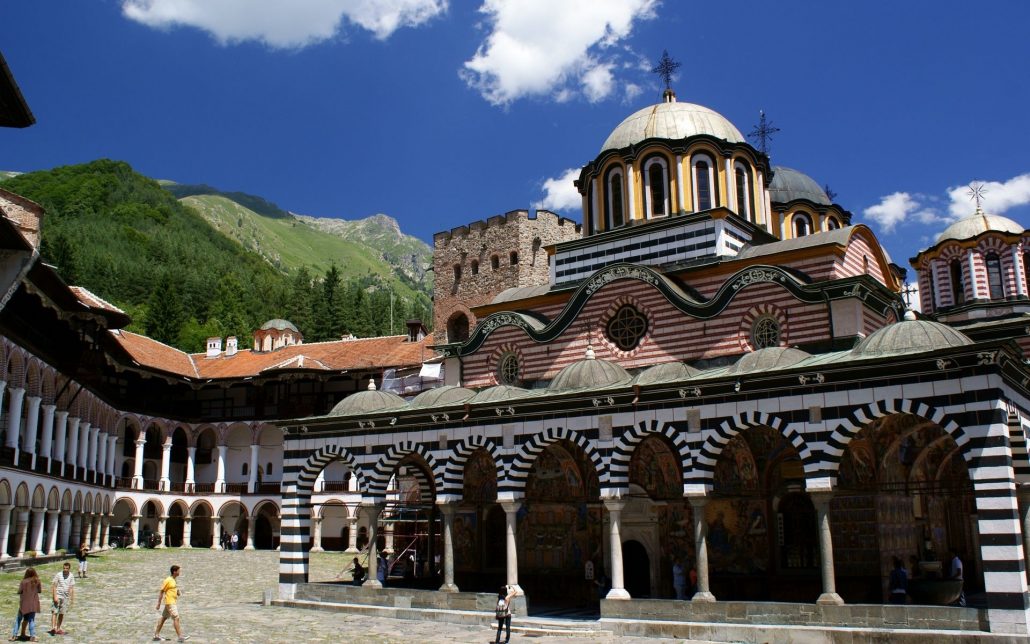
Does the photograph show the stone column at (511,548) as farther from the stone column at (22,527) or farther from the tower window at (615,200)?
the stone column at (22,527)

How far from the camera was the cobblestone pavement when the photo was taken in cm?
1544

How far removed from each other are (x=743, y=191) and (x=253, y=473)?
2788 centimetres

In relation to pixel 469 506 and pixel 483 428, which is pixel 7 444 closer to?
pixel 469 506

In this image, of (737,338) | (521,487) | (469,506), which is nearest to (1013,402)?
(737,338)

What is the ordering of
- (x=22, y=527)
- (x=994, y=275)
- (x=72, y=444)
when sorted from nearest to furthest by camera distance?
(x=22, y=527) → (x=994, y=275) → (x=72, y=444)

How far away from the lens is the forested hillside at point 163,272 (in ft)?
219

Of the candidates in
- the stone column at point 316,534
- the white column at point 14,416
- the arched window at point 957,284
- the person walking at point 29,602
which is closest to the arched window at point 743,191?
the arched window at point 957,284

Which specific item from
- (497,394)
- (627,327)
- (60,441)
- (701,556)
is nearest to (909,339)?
(701,556)

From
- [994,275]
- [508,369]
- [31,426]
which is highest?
[994,275]

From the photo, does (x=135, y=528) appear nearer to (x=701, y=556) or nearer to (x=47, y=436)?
(x=47, y=436)

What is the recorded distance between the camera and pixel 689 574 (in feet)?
60.0

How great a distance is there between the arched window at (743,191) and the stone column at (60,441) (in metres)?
22.5

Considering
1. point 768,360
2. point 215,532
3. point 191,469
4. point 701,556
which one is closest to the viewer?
point 701,556

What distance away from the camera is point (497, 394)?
19609 mm
